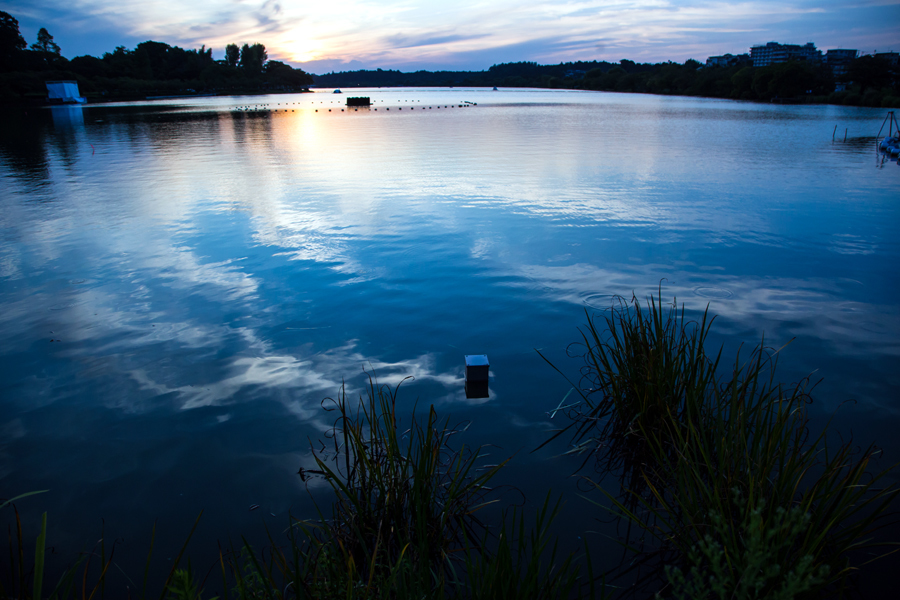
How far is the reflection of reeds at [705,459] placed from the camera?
2.39 meters

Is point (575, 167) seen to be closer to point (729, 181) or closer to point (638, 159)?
point (638, 159)

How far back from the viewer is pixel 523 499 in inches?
131

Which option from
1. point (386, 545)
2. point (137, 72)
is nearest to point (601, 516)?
point (386, 545)

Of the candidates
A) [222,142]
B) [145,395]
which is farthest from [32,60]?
[145,395]

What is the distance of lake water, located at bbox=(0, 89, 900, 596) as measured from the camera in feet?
11.9

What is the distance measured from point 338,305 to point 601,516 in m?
3.93

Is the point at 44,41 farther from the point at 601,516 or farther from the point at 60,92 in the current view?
the point at 601,516

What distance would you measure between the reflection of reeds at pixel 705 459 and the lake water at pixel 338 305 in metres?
0.39

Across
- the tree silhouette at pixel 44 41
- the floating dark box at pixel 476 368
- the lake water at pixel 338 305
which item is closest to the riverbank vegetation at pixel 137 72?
the tree silhouette at pixel 44 41

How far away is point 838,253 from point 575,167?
8.70 m

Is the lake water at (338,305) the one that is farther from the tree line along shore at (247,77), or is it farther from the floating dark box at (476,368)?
the tree line along shore at (247,77)

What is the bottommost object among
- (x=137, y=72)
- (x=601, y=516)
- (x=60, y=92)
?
(x=601, y=516)

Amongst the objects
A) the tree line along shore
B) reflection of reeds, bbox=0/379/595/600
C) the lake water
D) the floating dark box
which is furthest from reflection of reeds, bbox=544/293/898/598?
the tree line along shore

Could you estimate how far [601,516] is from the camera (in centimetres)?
322
